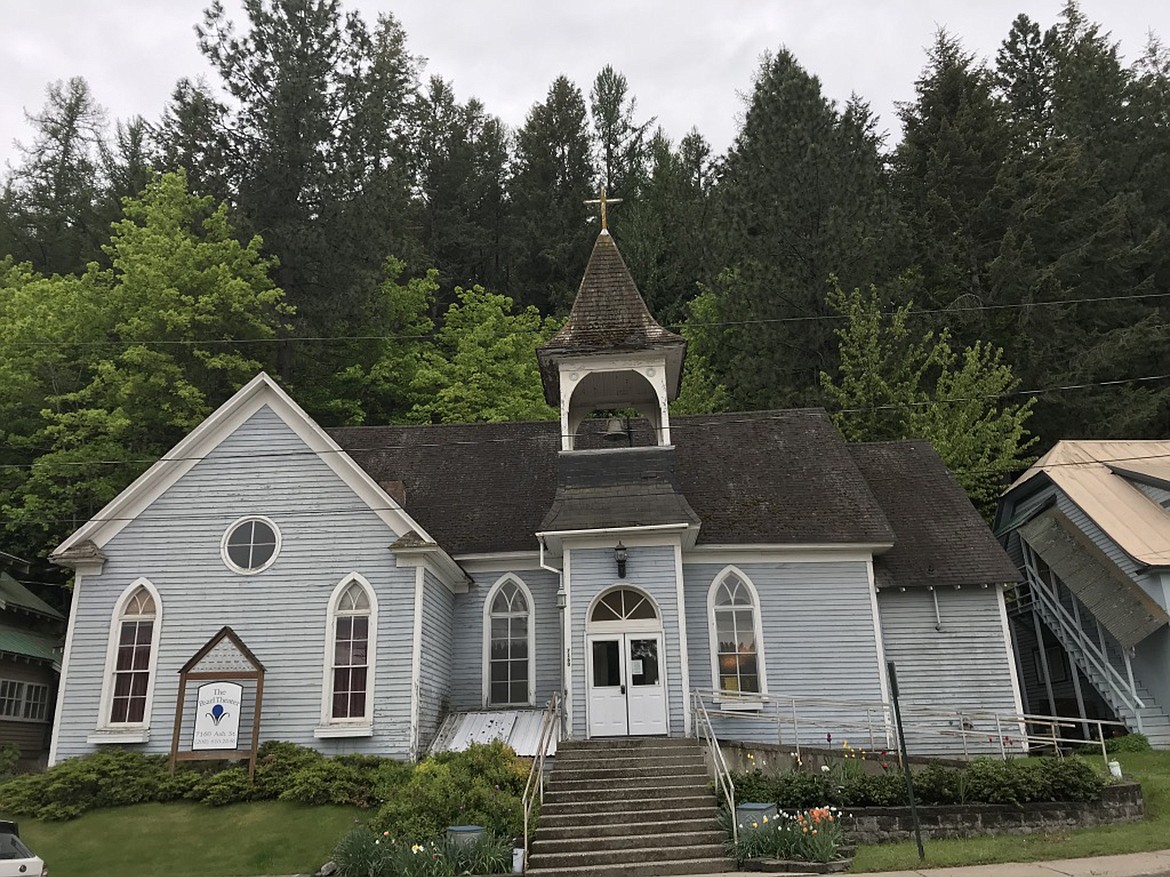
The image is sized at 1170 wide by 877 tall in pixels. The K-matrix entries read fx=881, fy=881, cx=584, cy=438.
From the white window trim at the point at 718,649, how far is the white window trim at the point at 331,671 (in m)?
6.39

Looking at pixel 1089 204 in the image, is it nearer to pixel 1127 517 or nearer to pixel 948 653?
pixel 1127 517

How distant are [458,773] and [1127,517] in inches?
715

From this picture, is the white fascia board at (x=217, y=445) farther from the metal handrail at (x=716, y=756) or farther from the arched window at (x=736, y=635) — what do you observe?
the arched window at (x=736, y=635)

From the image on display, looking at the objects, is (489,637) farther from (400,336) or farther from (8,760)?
(400,336)

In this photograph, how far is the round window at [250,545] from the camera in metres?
16.7

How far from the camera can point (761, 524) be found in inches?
736

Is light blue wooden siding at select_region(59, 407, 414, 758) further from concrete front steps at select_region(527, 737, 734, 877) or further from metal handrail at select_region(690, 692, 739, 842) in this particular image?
metal handrail at select_region(690, 692, 739, 842)

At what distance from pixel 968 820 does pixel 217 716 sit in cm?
1200

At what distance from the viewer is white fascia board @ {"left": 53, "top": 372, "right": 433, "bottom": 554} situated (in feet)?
54.6

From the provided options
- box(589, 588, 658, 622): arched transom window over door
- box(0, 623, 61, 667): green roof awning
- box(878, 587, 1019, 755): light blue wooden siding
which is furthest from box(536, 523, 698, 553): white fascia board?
box(0, 623, 61, 667): green roof awning

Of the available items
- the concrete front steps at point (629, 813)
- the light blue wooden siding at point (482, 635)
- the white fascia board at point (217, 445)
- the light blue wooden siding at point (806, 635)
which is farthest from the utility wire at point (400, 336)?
the concrete front steps at point (629, 813)

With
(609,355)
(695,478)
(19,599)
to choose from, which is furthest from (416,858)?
(19,599)

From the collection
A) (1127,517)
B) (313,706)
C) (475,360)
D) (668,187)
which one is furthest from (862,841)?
(668,187)

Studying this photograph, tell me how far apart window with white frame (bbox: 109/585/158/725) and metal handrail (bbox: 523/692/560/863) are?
7296 millimetres
